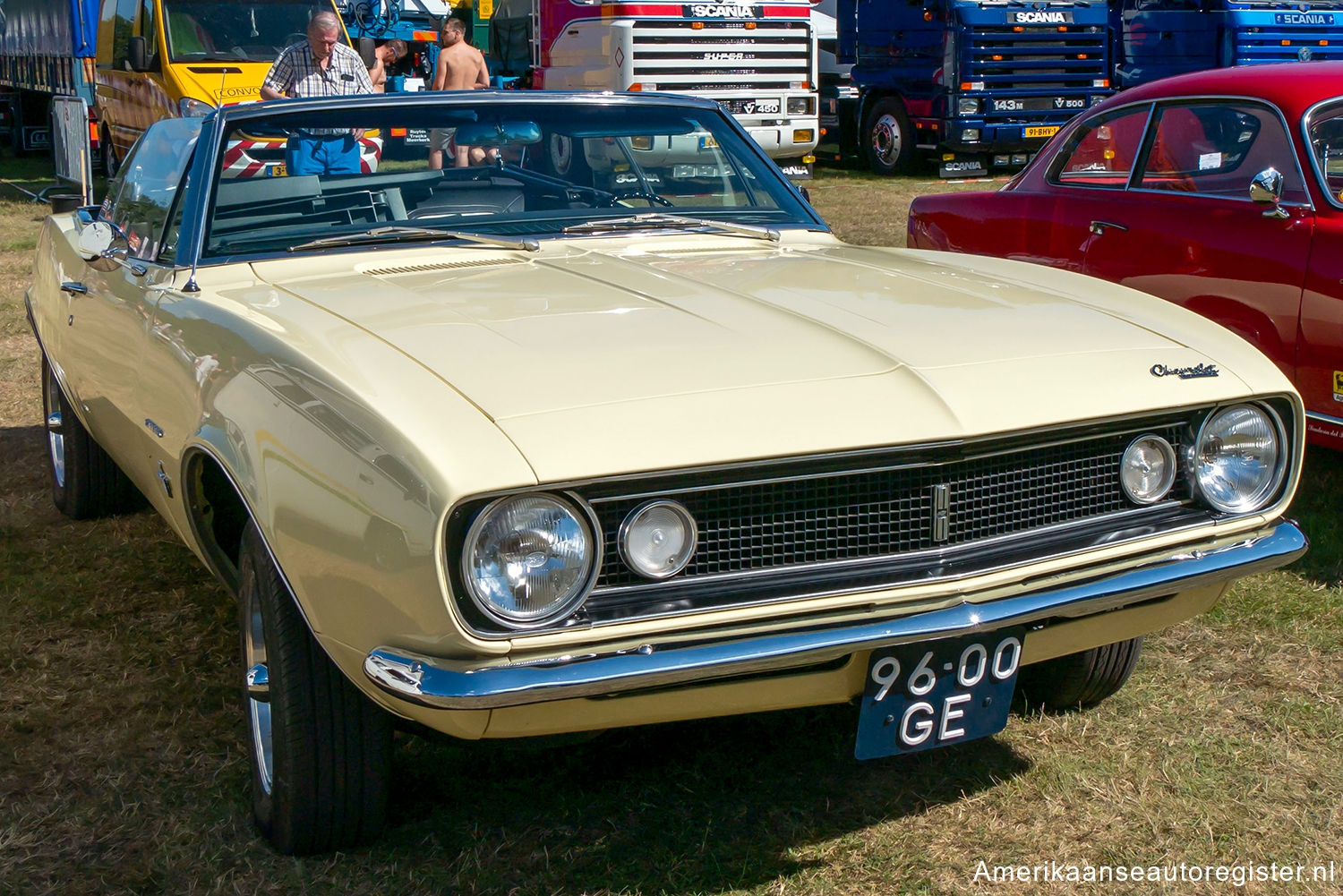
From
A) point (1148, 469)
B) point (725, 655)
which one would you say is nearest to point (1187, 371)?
point (1148, 469)

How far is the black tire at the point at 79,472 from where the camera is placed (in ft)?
14.8

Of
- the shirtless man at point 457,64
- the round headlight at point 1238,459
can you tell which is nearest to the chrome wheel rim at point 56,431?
the round headlight at point 1238,459

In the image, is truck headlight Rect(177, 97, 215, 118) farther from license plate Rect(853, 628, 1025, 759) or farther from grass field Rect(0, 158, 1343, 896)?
license plate Rect(853, 628, 1025, 759)

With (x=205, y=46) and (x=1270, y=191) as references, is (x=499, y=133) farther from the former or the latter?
(x=205, y=46)

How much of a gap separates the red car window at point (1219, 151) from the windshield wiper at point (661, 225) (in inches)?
81.3

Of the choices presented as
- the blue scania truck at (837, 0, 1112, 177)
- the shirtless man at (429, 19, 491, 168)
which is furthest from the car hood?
the blue scania truck at (837, 0, 1112, 177)

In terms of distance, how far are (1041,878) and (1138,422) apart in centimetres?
88

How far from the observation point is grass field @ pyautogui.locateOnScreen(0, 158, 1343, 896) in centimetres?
258

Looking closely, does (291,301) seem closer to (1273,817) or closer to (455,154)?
(455,154)

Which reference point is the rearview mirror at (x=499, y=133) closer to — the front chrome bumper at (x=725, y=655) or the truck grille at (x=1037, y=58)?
the front chrome bumper at (x=725, y=655)

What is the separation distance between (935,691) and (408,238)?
176 centimetres

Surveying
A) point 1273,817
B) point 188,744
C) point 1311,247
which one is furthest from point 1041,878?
point 1311,247

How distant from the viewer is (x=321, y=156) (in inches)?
139

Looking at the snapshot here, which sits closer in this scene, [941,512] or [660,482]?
[660,482]
